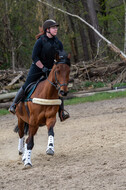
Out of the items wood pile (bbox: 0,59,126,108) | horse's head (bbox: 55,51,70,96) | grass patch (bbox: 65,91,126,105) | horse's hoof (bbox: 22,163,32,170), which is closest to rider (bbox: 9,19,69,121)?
horse's head (bbox: 55,51,70,96)

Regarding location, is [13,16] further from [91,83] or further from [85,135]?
[85,135]

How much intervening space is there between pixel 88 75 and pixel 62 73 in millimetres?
13021

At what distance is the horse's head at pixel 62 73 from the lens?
235 inches

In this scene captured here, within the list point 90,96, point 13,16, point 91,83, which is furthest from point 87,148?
point 13,16

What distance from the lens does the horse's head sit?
5.98 m

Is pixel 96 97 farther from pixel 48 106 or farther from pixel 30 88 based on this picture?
pixel 48 106

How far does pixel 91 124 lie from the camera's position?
10672 mm

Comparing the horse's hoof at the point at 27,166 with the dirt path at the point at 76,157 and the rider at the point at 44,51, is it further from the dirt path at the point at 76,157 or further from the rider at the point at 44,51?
→ the rider at the point at 44,51

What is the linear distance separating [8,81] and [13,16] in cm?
829

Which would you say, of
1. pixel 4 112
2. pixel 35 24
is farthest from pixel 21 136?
pixel 35 24

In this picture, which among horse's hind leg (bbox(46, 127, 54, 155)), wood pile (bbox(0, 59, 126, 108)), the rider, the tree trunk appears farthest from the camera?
the tree trunk

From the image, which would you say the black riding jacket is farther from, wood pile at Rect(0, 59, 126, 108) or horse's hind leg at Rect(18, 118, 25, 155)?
wood pile at Rect(0, 59, 126, 108)

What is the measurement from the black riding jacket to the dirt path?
6.52ft

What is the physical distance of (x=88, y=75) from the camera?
19.0m
